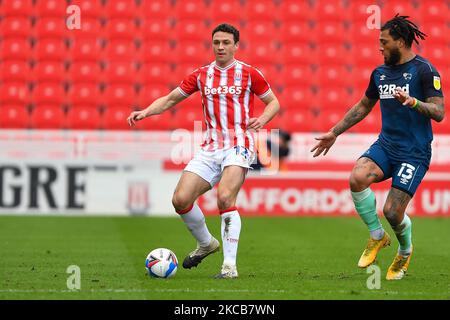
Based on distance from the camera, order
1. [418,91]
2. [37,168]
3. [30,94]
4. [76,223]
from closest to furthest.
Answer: [418,91], [76,223], [37,168], [30,94]

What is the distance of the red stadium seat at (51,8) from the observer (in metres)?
21.2

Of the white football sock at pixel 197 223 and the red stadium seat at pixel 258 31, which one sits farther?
the red stadium seat at pixel 258 31

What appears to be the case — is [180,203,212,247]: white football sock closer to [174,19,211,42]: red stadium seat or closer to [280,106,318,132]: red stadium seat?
[280,106,318,132]: red stadium seat

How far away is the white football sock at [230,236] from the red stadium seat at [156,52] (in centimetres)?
1230

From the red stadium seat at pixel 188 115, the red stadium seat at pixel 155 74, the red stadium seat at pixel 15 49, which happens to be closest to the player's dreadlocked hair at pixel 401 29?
the red stadium seat at pixel 188 115

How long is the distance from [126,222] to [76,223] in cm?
83

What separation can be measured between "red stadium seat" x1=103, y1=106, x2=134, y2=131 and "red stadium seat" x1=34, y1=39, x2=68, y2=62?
74.9 inches

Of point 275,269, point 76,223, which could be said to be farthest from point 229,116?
point 76,223

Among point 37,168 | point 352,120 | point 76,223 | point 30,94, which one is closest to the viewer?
point 352,120

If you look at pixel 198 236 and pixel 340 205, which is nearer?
pixel 198 236

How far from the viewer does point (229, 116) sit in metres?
9.16

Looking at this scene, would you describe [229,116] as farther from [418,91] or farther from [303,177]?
[303,177]

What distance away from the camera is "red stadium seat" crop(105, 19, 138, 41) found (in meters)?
21.0

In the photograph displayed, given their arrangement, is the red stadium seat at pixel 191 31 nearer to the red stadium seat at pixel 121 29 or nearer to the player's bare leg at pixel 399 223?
the red stadium seat at pixel 121 29
